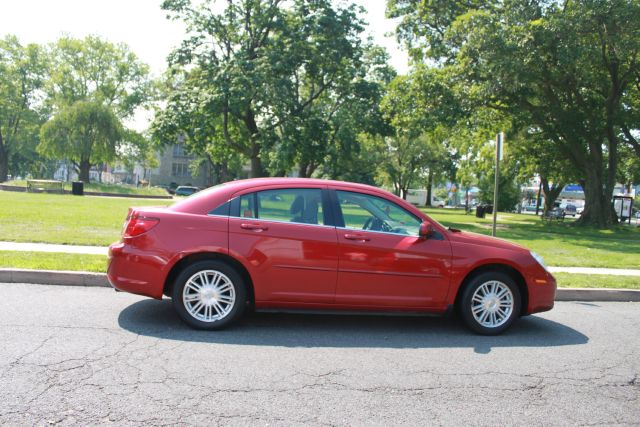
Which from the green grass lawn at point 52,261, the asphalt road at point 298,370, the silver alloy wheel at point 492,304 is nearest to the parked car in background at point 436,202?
the green grass lawn at point 52,261

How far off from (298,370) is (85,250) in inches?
280

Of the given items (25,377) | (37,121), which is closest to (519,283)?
(25,377)

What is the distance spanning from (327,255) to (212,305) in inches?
50.2

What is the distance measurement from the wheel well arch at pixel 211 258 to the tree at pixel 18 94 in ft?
219

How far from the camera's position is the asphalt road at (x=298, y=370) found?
12.0 ft

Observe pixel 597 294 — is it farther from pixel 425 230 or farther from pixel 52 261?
pixel 52 261

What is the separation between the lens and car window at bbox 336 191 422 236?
5863 millimetres

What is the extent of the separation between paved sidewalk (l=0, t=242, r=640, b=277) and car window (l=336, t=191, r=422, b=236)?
5736 millimetres

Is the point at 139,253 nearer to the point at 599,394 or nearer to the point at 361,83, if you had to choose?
the point at 599,394

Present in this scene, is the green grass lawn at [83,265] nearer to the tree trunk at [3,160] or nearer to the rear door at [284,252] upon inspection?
the rear door at [284,252]

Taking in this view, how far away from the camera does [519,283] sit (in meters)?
6.19

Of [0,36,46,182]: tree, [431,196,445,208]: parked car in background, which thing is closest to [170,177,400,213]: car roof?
[0,36,46,182]: tree

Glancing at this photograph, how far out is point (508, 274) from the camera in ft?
20.1

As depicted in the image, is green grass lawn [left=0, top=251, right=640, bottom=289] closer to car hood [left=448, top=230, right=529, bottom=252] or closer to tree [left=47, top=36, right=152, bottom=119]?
car hood [left=448, top=230, right=529, bottom=252]
